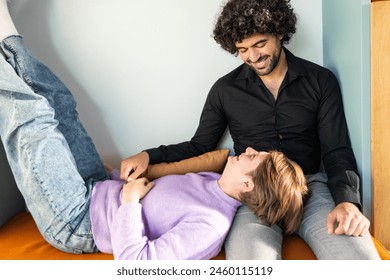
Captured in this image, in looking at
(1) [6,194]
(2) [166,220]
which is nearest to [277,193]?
(2) [166,220]

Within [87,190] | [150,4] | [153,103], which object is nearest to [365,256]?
[87,190]

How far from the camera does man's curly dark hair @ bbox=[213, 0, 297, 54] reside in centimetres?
146

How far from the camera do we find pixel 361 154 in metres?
1.42

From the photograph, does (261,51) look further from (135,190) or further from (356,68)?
(135,190)

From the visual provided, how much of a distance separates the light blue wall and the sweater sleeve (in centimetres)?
53

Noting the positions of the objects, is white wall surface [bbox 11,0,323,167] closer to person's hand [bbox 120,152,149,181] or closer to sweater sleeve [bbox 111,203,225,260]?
person's hand [bbox 120,152,149,181]

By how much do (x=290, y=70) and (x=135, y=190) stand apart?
67cm

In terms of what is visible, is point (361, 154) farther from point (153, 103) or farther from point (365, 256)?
point (153, 103)

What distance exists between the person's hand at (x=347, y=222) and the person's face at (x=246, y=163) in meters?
0.25

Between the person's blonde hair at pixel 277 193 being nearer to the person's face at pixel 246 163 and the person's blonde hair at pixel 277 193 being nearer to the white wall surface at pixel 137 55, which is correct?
the person's face at pixel 246 163

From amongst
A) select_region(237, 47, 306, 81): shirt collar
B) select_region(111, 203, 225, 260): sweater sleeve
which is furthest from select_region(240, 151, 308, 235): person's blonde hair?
select_region(237, 47, 306, 81): shirt collar

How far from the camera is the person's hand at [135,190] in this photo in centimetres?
131

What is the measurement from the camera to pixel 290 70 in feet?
5.14

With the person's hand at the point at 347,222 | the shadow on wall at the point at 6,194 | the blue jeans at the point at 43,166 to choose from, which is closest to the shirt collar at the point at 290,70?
the person's hand at the point at 347,222
